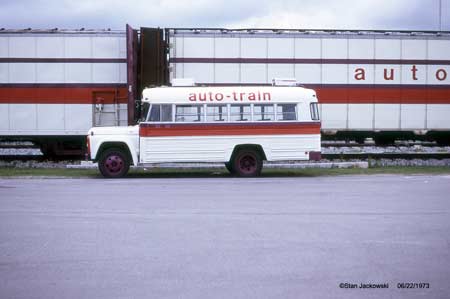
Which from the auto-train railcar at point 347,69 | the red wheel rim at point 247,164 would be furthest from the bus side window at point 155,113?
the auto-train railcar at point 347,69

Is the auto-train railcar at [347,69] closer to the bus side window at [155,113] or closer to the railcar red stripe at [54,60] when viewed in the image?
the railcar red stripe at [54,60]

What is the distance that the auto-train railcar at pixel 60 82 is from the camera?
1947cm

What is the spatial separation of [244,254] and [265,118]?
9908mm

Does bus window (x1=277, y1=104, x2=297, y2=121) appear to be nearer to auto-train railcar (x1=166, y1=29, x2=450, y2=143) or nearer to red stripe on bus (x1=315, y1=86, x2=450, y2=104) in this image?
auto-train railcar (x1=166, y1=29, x2=450, y2=143)

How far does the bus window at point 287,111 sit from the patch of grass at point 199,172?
5.70ft

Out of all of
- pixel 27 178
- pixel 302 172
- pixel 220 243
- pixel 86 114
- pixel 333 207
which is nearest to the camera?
pixel 220 243

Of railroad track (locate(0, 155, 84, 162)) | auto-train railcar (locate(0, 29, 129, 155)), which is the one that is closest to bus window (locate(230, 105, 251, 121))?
auto-train railcar (locate(0, 29, 129, 155))

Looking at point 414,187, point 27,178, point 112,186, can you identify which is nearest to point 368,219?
point 414,187

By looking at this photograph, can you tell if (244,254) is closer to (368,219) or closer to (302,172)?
(368,219)

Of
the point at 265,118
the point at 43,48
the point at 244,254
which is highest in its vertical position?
the point at 43,48

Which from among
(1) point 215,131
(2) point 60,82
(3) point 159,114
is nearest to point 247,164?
(1) point 215,131

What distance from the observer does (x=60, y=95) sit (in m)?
19.5

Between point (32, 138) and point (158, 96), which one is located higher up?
point (158, 96)

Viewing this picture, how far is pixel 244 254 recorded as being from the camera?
23.2 feet
